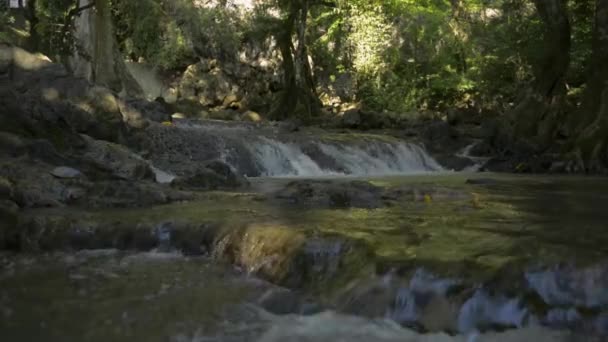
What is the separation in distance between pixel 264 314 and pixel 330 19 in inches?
1098

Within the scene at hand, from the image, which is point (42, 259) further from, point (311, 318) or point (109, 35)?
point (109, 35)

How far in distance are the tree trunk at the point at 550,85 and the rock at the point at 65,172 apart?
12036 millimetres

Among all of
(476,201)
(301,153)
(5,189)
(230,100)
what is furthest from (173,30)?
(476,201)

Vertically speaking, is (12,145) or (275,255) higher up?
(12,145)

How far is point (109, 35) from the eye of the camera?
1800cm

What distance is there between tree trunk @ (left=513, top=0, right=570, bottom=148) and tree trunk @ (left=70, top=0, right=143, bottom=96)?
11.8m

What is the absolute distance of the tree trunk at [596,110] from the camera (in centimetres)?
1262

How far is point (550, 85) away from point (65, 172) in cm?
1312

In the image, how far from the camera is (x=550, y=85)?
16.3 meters

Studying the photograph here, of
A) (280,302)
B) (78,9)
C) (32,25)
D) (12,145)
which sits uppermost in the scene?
(32,25)

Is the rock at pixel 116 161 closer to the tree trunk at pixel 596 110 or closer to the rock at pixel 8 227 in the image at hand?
the rock at pixel 8 227

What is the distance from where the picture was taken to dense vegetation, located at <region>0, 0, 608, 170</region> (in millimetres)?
16391

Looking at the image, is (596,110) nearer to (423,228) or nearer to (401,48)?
(423,228)

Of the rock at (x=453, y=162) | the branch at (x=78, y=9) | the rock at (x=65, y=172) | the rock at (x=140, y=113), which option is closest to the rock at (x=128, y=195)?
the rock at (x=65, y=172)
